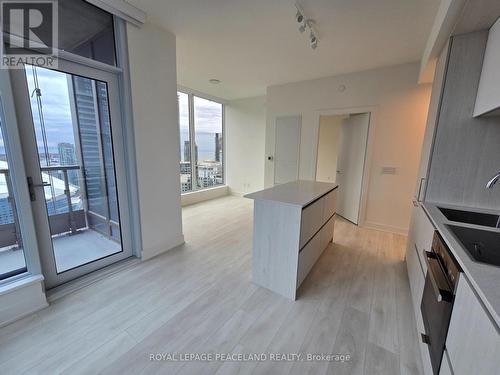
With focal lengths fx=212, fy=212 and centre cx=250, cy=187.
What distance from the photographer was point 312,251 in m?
2.29

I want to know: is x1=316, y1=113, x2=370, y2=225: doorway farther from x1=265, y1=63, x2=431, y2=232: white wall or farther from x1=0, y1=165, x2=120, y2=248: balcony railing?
x1=0, y1=165, x2=120, y2=248: balcony railing

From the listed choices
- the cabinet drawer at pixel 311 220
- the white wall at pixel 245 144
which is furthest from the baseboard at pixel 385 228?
the white wall at pixel 245 144

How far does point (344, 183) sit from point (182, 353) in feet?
12.2

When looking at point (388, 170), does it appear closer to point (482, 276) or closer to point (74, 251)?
point (482, 276)

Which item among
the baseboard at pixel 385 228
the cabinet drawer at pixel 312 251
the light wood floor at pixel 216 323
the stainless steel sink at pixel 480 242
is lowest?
the light wood floor at pixel 216 323

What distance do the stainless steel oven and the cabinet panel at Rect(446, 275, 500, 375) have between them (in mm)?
55

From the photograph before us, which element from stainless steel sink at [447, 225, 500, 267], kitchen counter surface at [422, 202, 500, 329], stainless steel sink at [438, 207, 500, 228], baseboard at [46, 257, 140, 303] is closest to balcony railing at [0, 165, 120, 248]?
baseboard at [46, 257, 140, 303]

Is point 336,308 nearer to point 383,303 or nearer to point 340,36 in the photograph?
point 383,303

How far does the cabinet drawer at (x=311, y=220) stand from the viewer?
1.91 metres

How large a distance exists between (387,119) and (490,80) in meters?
1.96

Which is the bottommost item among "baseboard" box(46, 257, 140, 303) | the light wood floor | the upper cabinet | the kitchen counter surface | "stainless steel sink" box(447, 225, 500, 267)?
the light wood floor

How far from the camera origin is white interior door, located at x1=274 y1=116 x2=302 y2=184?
4.35 metres

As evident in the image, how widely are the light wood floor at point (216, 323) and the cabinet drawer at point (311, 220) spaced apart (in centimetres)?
52

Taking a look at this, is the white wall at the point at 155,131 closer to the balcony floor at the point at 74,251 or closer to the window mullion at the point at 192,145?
the balcony floor at the point at 74,251
